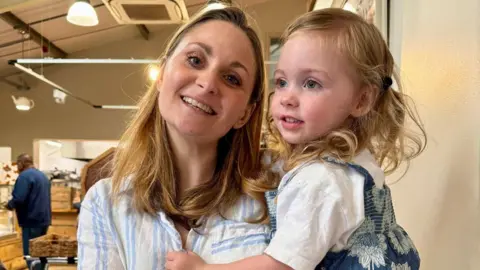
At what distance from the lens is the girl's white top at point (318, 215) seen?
39.8 inches

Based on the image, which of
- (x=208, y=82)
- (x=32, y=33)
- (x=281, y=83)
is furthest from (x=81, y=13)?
(x=32, y=33)

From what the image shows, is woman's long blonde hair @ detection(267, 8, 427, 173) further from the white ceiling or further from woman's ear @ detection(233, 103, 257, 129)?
the white ceiling

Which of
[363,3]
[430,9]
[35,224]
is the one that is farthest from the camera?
[35,224]

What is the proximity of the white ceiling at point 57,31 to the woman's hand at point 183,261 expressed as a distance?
20.6ft

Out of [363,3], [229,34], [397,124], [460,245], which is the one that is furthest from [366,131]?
[363,3]

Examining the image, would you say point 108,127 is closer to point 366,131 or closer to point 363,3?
point 363,3

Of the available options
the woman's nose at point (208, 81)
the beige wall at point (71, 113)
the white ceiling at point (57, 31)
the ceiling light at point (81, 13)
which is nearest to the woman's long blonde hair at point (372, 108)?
the woman's nose at point (208, 81)

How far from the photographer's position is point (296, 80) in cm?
118

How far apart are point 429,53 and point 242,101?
505 mm

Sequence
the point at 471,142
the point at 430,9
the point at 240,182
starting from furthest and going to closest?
1. the point at 240,182
2. the point at 430,9
3. the point at 471,142

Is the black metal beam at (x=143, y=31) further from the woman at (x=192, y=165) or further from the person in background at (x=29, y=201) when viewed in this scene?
the woman at (x=192, y=165)

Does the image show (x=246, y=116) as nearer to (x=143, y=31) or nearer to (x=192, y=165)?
(x=192, y=165)

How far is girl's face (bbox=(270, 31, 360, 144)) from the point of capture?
114 centimetres

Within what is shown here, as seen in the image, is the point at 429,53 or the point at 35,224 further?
the point at 35,224
